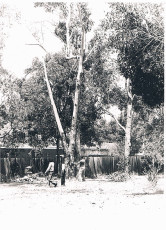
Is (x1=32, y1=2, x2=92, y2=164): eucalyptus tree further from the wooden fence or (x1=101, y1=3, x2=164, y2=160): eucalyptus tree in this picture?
(x1=101, y1=3, x2=164, y2=160): eucalyptus tree

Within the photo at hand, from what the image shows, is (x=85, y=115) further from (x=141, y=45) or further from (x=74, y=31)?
(x=141, y=45)

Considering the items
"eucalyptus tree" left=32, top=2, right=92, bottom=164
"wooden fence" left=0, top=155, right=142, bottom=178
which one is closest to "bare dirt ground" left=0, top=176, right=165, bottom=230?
"eucalyptus tree" left=32, top=2, right=92, bottom=164

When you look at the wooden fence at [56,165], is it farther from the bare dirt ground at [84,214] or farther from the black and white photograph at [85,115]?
the bare dirt ground at [84,214]

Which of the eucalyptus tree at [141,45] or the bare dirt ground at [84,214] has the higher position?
the eucalyptus tree at [141,45]

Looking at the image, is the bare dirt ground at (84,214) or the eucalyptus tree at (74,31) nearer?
the bare dirt ground at (84,214)

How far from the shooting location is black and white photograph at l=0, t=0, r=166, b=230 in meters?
9.68

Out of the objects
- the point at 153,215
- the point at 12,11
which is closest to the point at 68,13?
the point at 12,11

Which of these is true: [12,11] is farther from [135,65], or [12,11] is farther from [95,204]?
[95,204]

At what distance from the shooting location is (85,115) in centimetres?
2892

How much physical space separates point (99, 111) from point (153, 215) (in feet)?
69.4

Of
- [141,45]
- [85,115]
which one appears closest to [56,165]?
[85,115]

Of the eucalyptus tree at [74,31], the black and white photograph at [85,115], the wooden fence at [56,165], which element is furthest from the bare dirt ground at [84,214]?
the wooden fence at [56,165]

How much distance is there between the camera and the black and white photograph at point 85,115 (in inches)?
381

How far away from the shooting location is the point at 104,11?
1778cm
